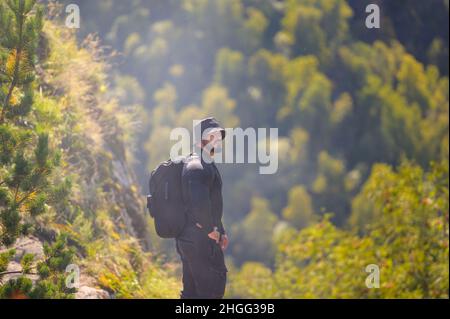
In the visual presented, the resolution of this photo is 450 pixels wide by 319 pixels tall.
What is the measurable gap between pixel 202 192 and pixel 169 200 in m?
0.32

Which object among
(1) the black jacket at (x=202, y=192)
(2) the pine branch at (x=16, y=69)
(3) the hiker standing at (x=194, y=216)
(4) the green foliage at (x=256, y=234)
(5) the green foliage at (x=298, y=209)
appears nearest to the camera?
(1) the black jacket at (x=202, y=192)

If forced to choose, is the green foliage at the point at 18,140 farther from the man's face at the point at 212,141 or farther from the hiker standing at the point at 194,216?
the man's face at the point at 212,141

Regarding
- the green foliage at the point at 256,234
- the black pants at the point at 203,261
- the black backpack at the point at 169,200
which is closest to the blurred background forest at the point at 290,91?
the green foliage at the point at 256,234

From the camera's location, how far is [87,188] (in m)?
8.73

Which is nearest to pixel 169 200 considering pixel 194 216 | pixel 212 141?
pixel 194 216

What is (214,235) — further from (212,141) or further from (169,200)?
(212,141)

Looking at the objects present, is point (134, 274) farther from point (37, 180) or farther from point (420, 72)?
point (420, 72)

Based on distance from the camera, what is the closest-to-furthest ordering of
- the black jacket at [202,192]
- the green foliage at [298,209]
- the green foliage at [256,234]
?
the black jacket at [202,192] < the green foliage at [256,234] < the green foliage at [298,209]

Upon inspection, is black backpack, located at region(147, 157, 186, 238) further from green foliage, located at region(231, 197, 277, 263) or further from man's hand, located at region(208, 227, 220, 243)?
green foliage, located at region(231, 197, 277, 263)

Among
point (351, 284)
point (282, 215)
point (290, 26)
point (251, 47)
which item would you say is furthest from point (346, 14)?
point (351, 284)

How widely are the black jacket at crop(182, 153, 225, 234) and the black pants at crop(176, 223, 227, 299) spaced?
11 centimetres

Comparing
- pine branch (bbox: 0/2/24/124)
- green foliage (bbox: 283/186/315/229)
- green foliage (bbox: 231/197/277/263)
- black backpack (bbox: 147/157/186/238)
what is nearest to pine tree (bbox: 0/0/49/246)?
pine branch (bbox: 0/2/24/124)

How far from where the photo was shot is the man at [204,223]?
5723mm
